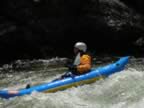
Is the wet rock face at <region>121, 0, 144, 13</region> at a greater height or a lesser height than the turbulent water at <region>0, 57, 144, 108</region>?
greater

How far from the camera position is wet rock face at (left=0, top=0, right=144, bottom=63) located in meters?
23.9

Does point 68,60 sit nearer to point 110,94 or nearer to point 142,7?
point 142,7

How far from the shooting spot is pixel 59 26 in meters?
24.2

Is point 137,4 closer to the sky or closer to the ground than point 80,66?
closer to the sky

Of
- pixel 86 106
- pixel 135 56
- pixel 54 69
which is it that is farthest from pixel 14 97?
pixel 135 56

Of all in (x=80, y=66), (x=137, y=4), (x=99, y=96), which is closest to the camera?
(x=99, y=96)

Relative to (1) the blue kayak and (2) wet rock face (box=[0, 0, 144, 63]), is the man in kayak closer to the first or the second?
(1) the blue kayak

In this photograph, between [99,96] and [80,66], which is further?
[80,66]

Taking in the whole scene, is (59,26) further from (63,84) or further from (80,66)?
(63,84)

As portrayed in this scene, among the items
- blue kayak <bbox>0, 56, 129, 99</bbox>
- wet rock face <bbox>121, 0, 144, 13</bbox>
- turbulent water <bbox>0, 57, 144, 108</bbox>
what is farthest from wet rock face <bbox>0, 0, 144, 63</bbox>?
turbulent water <bbox>0, 57, 144, 108</bbox>

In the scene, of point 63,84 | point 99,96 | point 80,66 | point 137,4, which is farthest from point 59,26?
point 99,96

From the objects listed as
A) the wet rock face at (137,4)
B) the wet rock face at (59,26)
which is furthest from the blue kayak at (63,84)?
the wet rock face at (137,4)

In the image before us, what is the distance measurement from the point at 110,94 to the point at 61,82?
1.63 meters

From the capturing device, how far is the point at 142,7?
25.9 meters
